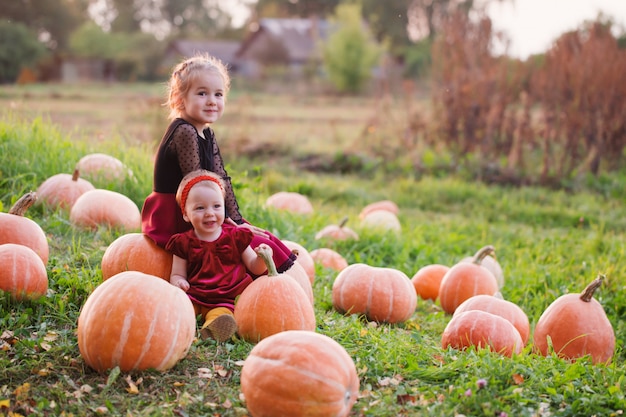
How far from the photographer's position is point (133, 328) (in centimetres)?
293

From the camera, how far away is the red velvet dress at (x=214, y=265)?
12.1 feet

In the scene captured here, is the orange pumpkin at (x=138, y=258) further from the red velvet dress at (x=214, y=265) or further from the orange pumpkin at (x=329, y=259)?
the orange pumpkin at (x=329, y=259)

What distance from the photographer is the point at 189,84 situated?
3873 millimetres

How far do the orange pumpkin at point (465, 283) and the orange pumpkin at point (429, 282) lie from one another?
35 centimetres

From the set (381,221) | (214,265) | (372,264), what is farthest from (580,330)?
(381,221)

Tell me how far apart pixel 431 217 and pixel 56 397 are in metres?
6.04

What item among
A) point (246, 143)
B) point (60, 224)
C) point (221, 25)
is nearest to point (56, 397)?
point (60, 224)

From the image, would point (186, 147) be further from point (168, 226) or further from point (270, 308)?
point (270, 308)

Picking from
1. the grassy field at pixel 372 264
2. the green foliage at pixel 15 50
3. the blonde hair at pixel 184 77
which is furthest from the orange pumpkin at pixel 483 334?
the green foliage at pixel 15 50

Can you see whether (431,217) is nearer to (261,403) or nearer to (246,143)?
(246,143)

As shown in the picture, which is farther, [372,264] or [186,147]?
[372,264]

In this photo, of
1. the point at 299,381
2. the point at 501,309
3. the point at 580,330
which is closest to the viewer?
the point at 299,381

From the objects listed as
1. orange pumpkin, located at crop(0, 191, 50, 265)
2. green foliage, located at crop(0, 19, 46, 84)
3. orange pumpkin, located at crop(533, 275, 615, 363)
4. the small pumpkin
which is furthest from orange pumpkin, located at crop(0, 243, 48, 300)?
green foliage, located at crop(0, 19, 46, 84)

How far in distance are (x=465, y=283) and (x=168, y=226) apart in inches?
88.0
